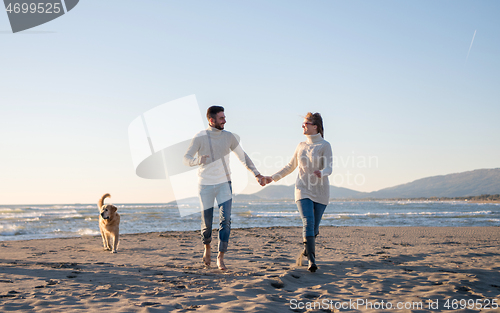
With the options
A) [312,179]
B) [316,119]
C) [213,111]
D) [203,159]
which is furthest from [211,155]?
[316,119]

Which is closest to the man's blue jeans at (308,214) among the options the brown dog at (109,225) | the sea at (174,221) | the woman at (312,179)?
the woman at (312,179)

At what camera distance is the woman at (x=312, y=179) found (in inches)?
172

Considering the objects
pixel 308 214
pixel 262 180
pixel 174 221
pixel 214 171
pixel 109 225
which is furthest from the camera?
pixel 174 221

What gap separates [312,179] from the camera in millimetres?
4453

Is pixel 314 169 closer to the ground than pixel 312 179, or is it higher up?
higher up

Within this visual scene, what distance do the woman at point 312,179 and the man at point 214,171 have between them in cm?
97

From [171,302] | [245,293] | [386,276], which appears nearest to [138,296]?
[171,302]

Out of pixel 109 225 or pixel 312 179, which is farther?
pixel 109 225

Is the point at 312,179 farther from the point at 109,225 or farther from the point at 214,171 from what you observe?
the point at 109,225

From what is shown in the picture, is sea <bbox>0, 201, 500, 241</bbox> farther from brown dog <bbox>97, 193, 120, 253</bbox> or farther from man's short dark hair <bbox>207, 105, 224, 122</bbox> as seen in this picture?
man's short dark hair <bbox>207, 105, 224, 122</bbox>

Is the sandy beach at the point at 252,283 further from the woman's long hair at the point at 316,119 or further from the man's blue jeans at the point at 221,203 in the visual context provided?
the woman's long hair at the point at 316,119

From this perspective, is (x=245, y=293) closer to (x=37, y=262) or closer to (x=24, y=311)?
(x=24, y=311)

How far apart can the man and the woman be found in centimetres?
97

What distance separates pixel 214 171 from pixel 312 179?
1.29 metres
